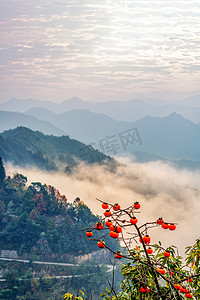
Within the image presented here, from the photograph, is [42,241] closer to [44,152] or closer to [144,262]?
[144,262]

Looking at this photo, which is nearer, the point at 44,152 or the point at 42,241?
the point at 42,241

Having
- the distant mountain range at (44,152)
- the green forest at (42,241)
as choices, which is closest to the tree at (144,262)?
the green forest at (42,241)

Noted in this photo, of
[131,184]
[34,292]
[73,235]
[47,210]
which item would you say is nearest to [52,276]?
[34,292]

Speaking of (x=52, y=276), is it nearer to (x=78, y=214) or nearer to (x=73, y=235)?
(x=73, y=235)

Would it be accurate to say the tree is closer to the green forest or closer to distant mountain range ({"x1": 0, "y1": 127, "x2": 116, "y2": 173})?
the green forest

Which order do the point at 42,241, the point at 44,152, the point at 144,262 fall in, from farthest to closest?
1. the point at 44,152
2. the point at 42,241
3. the point at 144,262

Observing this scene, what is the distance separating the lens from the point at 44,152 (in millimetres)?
68312

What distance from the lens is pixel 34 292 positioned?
80.9ft

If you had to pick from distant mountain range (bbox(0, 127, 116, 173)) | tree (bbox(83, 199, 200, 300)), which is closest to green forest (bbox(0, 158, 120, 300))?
tree (bbox(83, 199, 200, 300))

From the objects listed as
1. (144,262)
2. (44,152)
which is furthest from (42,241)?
(44,152)

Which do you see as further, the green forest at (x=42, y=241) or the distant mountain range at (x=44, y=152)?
the distant mountain range at (x=44, y=152)

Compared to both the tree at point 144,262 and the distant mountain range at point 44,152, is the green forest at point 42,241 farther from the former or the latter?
the distant mountain range at point 44,152

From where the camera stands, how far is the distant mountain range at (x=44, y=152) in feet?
205

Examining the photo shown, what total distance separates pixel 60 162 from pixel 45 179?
8482mm
